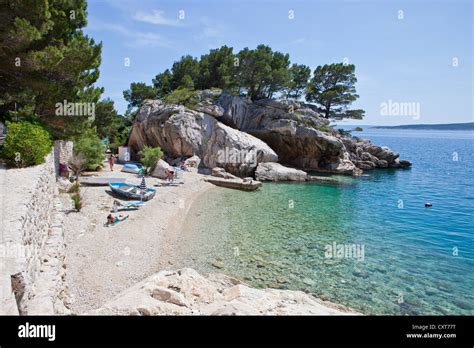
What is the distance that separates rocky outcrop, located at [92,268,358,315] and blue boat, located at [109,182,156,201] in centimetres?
1170

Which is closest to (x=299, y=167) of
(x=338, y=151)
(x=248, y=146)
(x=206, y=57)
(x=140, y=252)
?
(x=338, y=151)

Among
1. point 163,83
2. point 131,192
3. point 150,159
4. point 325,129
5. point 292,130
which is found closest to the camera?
point 131,192

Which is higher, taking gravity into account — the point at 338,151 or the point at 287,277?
the point at 338,151

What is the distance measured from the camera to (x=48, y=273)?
812 cm

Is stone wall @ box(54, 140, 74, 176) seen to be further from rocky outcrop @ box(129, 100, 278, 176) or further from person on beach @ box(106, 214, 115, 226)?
rocky outcrop @ box(129, 100, 278, 176)

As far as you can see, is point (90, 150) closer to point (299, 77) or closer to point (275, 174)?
point (275, 174)

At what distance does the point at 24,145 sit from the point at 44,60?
5116 millimetres

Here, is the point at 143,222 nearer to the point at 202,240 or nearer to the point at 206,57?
the point at 202,240

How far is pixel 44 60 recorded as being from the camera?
14.4 meters

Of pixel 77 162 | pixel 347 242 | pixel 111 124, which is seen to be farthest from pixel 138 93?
pixel 347 242

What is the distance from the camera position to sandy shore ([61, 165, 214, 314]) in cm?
1037

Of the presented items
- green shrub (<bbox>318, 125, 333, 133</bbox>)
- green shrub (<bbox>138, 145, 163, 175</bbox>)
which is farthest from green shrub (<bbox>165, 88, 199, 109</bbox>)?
green shrub (<bbox>318, 125, 333, 133</bbox>)

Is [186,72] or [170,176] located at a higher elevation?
[186,72]
